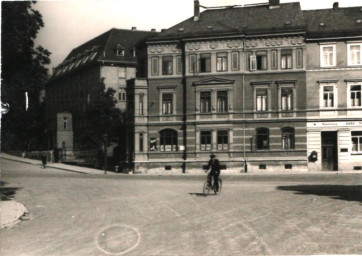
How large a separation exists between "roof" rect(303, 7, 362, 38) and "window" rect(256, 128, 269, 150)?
8.53 m

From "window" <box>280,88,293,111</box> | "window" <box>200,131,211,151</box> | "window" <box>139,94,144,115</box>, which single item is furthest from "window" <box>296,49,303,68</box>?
"window" <box>139,94,144,115</box>

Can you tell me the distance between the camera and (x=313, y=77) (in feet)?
142

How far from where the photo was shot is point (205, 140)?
44.5 metres

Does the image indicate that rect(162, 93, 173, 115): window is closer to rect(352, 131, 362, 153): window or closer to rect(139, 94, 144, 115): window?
rect(139, 94, 144, 115): window

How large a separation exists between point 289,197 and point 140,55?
28415 mm

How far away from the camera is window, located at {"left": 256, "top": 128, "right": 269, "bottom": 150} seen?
43.8 meters

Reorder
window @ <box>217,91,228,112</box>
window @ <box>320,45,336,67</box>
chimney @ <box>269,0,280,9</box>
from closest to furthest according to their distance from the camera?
window @ <box>320,45,336,67</box>
window @ <box>217,91,228,112</box>
chimney @ <box>269,0,280,9</box>

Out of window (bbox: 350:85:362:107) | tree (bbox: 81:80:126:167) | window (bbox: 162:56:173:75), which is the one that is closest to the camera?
window (bbox: 350:85:362:107)

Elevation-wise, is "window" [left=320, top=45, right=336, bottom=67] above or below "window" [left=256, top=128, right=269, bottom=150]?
above

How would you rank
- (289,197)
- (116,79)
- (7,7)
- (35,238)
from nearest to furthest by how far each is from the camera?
(35,238) → (7,7) → (289,197) → (116,79)

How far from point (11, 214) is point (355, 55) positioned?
1309 inches

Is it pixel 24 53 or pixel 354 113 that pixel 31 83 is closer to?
pixel 24 53

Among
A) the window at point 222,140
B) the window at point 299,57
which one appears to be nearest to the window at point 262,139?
the window at point 222,140

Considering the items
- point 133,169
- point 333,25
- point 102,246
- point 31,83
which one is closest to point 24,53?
point 31,83
